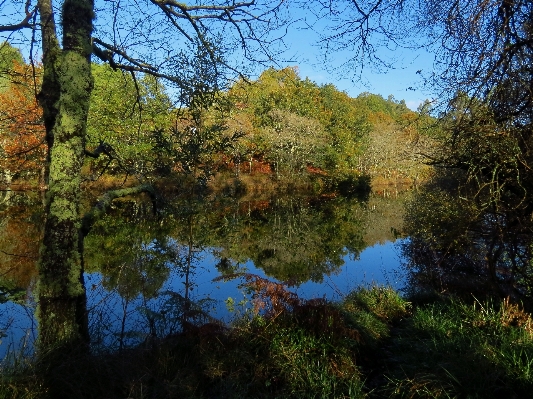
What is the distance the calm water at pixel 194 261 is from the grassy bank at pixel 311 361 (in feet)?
1.76

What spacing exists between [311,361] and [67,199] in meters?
2.93

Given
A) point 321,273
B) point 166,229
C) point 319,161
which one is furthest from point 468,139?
point 319,161

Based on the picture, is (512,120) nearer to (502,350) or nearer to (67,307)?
(502,350)

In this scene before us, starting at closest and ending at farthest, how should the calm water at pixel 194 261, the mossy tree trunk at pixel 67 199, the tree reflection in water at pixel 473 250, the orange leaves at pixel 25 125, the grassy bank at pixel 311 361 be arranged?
the grassy bank at pixel 311 361 < the mossy tree trunk at pixel 67 199 < the tree reflection in water at pixel 473 250 < the orange leaves at pixel 25 125 < the calm water at pixel 194 261

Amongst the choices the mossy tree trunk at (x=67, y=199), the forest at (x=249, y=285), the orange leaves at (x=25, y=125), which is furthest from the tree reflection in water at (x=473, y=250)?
the orange leaves at (x=25, y=125)

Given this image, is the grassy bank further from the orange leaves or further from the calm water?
the orange leaves

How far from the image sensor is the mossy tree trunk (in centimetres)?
369

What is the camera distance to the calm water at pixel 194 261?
5691 millimetres

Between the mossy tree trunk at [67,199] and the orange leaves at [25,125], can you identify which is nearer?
the mossy tree trunk at [67,199]

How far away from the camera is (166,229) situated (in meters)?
11.5

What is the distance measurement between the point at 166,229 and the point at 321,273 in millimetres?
4455

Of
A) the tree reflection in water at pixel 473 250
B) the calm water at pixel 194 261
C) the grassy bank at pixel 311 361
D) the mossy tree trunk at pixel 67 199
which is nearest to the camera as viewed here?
the grassy bank at pixel 311 361

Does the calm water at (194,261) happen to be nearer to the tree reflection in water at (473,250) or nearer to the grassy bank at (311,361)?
the grassy bank at (311,361)

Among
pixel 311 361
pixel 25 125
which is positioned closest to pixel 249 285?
pixel 311 361
